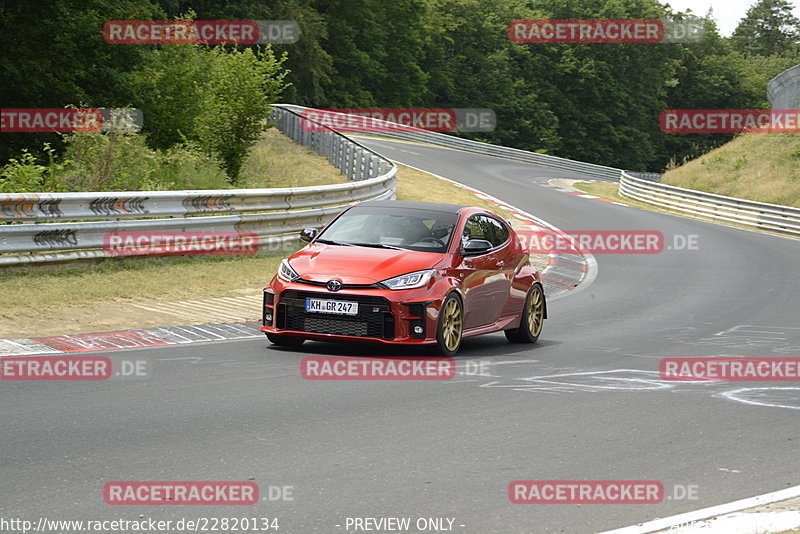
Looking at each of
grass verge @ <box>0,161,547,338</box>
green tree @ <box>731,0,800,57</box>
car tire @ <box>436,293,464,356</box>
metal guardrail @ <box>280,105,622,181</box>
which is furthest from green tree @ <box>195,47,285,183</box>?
green tree @ <box>731,0,800,57</box>

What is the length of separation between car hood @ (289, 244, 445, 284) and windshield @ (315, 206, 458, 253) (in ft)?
0.73

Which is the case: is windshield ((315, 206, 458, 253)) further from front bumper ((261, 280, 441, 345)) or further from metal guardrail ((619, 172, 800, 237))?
metal guardrail ((619, 172, 800, 237))

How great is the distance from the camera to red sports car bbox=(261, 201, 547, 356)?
10.4 m

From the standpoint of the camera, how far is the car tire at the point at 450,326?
1060cm

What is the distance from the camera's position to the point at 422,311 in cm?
1038

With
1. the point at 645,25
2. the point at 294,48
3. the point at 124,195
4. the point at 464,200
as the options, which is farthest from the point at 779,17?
the point at 124,195

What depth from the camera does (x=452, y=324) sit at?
35.8 feet

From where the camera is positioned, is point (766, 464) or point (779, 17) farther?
point (779, 17)

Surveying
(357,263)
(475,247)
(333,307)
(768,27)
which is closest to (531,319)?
(475,247)

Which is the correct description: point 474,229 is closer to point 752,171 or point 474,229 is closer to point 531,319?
point 531,319

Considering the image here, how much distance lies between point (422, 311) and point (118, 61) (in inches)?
1236

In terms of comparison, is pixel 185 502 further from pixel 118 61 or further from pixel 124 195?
pixel 118 61

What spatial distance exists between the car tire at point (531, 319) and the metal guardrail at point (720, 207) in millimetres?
25124

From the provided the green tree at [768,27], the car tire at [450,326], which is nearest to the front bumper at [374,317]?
the car tire at [450,326]
